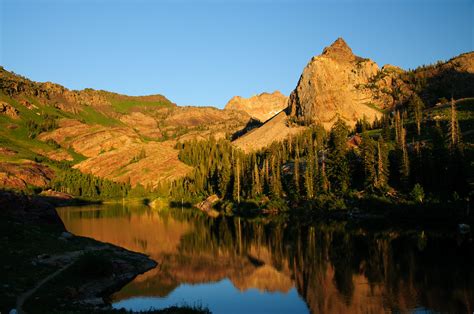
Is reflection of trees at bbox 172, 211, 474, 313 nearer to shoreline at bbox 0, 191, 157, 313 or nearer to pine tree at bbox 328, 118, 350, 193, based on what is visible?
shoreline at bbox 0, 191, 157, 313

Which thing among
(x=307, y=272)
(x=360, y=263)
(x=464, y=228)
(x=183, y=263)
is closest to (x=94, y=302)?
(x=183, y=263)

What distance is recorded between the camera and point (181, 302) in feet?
124

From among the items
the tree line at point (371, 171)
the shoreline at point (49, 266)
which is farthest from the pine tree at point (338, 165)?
the shoreline at point (49, 266)

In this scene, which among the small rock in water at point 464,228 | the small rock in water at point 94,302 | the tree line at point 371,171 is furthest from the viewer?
the tree line at point 371,171

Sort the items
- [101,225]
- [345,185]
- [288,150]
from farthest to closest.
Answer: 1. [288,150]
2. [345,185]
3. [101,225]

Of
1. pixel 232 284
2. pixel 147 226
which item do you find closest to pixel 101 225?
pixel 147 226

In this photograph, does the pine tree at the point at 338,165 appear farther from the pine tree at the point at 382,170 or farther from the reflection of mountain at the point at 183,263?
the reflection of mountain at the point at 183,263

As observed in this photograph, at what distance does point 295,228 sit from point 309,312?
52571 millimetres

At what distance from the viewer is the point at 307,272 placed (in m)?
48.2

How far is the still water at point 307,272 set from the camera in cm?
3606

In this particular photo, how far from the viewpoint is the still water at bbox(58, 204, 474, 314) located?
36.1m

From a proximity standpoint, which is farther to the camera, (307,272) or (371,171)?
(371,171)

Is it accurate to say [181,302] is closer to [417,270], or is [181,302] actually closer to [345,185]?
[417,270]

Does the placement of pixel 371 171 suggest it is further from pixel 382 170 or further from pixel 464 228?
pixel 464 228
